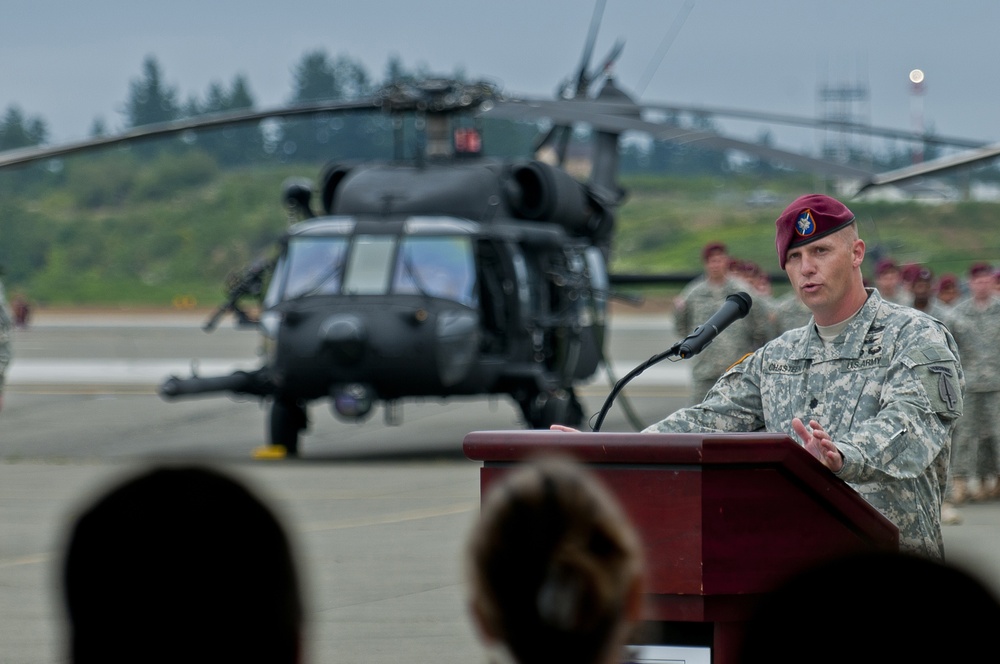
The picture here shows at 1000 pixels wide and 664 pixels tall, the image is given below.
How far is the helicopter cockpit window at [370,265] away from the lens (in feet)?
44.5

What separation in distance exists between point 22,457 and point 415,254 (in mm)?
4389

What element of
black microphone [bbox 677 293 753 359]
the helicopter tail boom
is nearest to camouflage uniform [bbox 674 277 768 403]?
the helicopter tail boom

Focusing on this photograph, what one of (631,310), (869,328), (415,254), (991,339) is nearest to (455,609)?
(869,328)

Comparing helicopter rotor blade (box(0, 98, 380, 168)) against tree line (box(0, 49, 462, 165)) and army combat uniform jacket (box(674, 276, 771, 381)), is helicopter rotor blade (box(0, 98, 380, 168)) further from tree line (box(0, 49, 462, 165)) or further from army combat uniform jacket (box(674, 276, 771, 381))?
tree line (box(0, 49, 462, 165))

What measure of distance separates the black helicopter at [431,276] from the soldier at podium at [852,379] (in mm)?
8407

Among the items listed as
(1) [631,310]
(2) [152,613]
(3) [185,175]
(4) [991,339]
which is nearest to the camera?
(2) [152,613]

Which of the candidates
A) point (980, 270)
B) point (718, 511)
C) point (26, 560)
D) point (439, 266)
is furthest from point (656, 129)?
point (718, 511)

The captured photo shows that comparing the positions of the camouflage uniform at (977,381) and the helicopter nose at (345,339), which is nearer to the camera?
the camouflage uniform at (977,381)

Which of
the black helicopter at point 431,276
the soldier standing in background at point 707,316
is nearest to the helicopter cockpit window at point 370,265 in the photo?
the black helicopter at point 431,276

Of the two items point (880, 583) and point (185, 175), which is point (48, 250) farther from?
point (880, 583)

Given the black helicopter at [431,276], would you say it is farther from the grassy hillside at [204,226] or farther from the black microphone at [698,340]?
the grassy hillside at [204,226]

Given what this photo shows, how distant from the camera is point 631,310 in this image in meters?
79.0

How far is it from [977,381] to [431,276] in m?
4.60

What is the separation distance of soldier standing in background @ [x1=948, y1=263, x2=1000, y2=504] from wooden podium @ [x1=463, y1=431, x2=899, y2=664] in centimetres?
857
